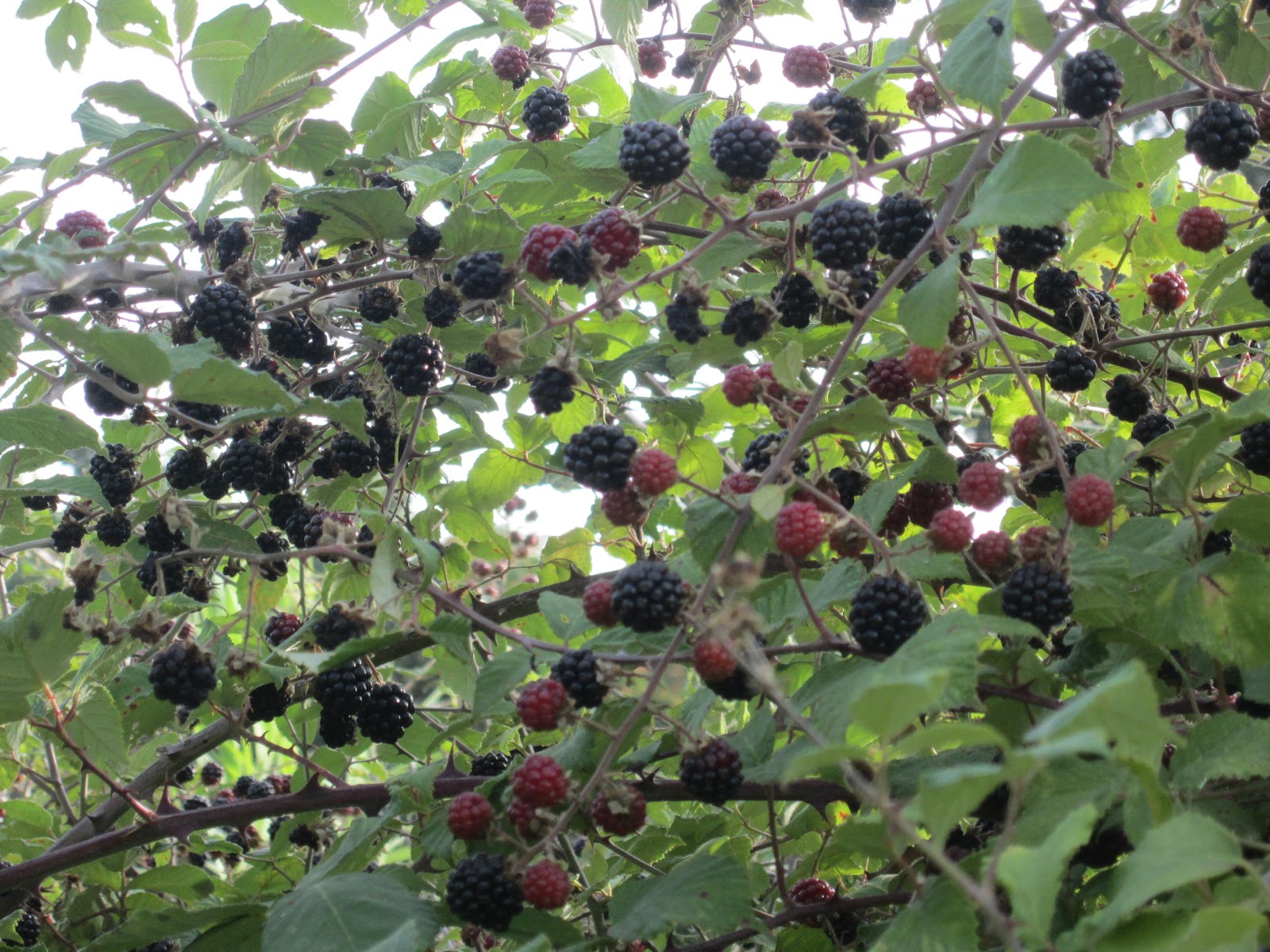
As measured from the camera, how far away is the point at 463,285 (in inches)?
76.9

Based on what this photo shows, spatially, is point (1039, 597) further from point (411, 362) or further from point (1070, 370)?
point (411, 362)

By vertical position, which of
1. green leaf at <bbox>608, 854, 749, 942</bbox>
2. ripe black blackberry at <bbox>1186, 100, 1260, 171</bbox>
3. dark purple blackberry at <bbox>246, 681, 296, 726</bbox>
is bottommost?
green leaf at <bbox>608, 854, 749, 942</bbox>

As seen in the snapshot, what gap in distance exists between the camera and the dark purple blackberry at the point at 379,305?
2.33 metres

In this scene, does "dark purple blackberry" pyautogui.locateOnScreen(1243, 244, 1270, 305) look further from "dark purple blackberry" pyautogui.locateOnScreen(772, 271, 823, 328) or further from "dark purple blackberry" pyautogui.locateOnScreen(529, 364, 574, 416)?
"dark purple blackberry" pyautogui.locateOnScreen(529, 364, 574, 416)

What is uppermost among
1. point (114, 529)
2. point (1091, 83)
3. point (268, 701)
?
point (1091, 83)

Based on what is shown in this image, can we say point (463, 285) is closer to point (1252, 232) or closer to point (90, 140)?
point (90, 140)

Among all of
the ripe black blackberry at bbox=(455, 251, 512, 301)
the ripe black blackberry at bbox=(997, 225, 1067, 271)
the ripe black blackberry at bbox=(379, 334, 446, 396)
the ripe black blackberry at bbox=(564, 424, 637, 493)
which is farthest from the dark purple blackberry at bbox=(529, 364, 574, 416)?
the ripe black blackberry at bbox=(997, 225, 1067, 271)

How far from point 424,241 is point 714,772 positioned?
1234 mm

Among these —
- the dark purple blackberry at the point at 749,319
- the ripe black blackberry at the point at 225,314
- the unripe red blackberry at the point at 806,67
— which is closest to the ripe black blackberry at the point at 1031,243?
the dark purple blackberry at the point at 749,319

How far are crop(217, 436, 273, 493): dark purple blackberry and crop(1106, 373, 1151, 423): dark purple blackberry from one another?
5.71 ft

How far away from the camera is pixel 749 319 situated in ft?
6.16

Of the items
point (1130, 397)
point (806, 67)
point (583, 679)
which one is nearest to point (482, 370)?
point (806, 67)

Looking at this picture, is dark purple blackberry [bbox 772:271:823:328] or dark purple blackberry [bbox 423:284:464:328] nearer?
dark purple blackberry [bbox 772:271:823:328]

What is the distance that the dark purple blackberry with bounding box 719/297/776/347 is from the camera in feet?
6.14
